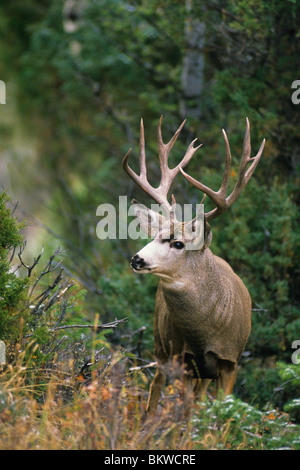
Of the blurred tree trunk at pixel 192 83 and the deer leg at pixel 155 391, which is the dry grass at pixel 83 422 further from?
the blurred tree trunk at pixel 192 83

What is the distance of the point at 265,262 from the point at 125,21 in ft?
21.1

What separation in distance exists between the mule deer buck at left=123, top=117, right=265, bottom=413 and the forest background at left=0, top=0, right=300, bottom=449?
1.31ft

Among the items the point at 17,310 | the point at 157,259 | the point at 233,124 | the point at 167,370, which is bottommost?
the point at 167,370

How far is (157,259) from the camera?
5391 mm

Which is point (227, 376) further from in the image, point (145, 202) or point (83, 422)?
point (145, 202)

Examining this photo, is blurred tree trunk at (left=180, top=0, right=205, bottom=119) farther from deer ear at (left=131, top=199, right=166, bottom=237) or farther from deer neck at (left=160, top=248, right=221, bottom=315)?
deer neck at (left=160, top=248, right=221, bottom=315)

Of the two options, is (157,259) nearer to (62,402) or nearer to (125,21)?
(62,402)

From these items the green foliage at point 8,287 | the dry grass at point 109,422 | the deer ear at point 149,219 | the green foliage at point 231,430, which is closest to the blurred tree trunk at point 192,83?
the deer ear at point 149,219

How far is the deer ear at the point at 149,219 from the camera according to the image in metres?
5.98

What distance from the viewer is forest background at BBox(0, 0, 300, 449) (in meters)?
4.93

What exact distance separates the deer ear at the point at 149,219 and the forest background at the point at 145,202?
31.1 inches

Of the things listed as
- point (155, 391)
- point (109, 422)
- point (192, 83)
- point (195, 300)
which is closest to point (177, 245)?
point (195, 300)

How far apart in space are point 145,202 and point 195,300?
572cm
